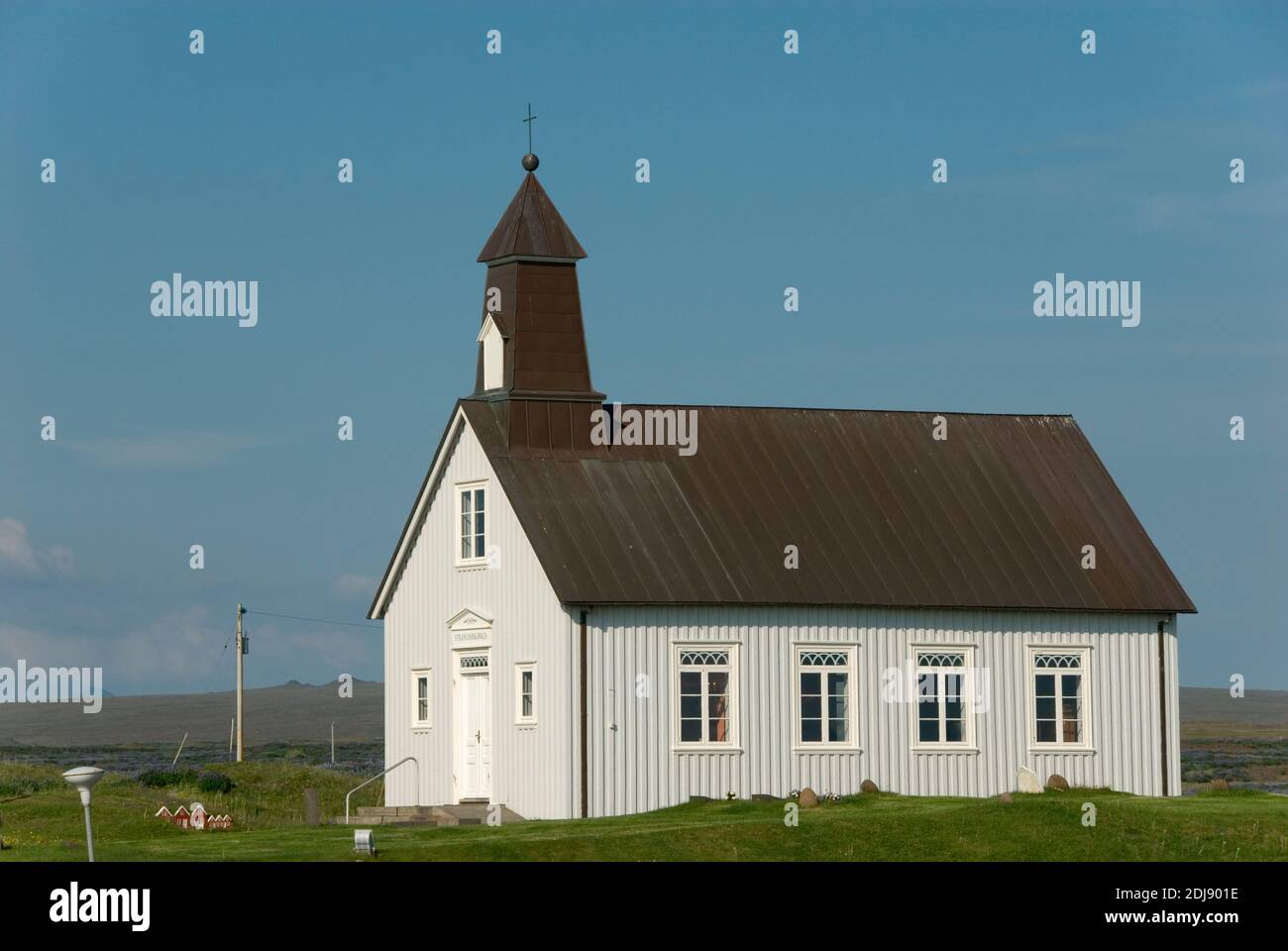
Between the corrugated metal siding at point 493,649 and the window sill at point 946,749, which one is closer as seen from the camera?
the corrugated metal siding at point 493,649

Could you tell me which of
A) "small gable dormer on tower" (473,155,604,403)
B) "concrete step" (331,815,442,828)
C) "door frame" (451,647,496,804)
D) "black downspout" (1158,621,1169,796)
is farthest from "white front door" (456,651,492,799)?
"black downspout" (1158,621,1169,796)

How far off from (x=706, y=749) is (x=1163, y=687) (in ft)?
28.3

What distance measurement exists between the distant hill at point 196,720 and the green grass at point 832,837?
217ft

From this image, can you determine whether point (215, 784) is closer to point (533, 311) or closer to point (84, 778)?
point (533, 311)

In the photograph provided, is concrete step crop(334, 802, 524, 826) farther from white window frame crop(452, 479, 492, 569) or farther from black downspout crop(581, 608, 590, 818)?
white window frame crop(452, 479, 492, 569)

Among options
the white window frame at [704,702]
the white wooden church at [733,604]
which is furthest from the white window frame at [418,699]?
the white window frame at [704,702]

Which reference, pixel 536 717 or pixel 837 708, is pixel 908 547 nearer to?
pixel 837 708

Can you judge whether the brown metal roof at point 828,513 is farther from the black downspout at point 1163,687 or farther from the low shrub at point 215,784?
the low shrub at point 215,784

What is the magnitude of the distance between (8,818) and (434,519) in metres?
8.91

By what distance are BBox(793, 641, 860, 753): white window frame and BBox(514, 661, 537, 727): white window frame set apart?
4.24 m

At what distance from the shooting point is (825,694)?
123 ft

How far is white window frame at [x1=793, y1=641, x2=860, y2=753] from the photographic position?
37094 mm

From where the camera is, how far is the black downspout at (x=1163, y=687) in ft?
129

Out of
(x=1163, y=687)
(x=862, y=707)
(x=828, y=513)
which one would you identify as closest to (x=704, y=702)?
(x=862, y=707)
